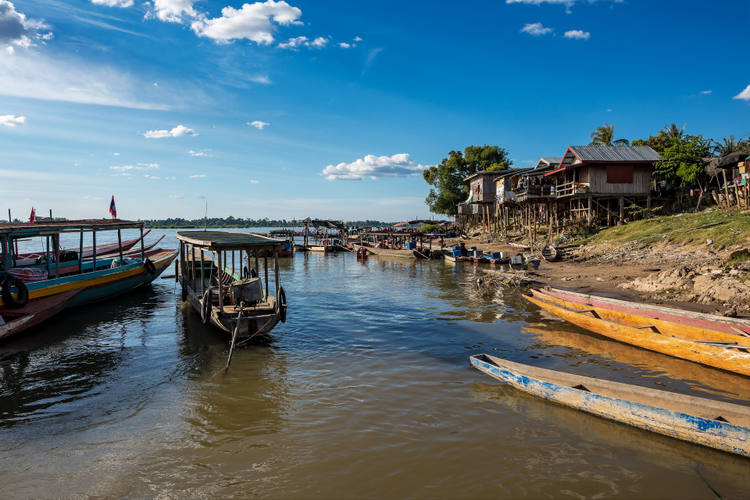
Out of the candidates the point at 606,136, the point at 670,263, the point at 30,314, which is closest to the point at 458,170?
the point at 606,136

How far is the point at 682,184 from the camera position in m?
30.7

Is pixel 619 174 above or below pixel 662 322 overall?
above

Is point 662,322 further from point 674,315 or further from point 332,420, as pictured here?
point 332,420

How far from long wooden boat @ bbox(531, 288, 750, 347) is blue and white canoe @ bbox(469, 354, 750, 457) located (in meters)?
3.35

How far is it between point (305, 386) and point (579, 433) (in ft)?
16.8

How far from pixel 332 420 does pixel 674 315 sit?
8544mm

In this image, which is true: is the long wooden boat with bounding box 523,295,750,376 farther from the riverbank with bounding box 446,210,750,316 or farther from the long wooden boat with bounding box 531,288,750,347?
the riverbank with bounding box 446,210,750,316

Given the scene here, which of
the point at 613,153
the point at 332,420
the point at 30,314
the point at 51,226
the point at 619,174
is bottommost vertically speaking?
the point at 332,420

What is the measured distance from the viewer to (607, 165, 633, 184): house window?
28.9 m

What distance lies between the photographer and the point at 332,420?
6934 mm

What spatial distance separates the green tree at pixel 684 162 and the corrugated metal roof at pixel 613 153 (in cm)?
136

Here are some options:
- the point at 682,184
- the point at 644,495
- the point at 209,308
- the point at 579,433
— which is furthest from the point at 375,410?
the point at 682,184

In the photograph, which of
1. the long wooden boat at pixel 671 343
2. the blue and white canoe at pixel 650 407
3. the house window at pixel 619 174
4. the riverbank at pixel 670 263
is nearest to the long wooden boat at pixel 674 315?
the long wooden boat at pixel 671 343

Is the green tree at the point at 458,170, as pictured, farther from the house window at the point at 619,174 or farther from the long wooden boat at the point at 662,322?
the long wooden boat at the point at 662,322
